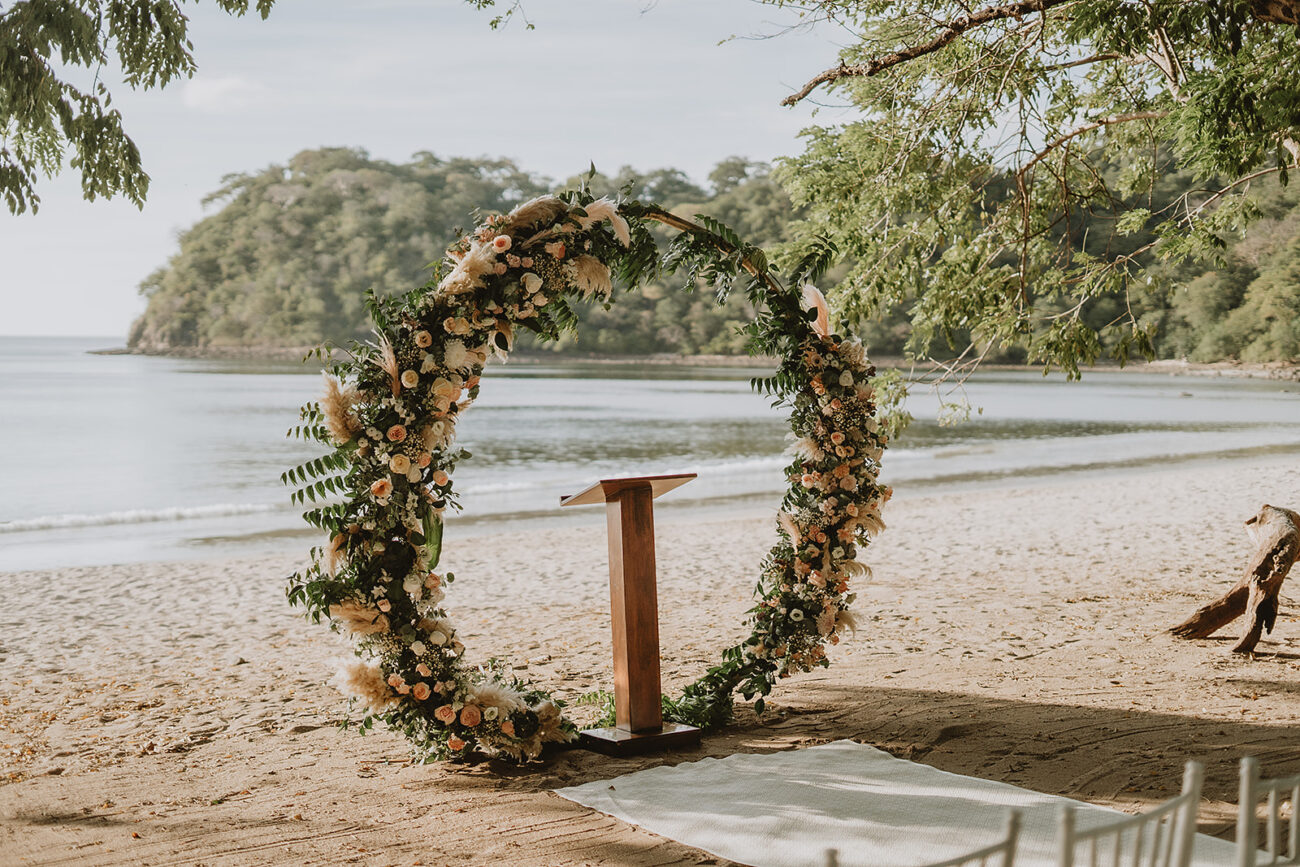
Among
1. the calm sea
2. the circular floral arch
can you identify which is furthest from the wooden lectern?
the calm sea

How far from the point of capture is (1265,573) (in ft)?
23.6

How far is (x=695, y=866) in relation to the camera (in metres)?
4.02

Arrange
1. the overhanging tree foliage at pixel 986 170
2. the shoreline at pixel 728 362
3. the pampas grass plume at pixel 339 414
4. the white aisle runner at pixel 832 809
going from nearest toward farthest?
the white aisle runner at pixel 832 809, the pampas grass plume at pixel 339 414, the overhanging tree foliage at pixel 986 170, the shoreline at pixel 728 362

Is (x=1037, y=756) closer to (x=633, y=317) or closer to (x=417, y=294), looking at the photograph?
(x=417, y=294)

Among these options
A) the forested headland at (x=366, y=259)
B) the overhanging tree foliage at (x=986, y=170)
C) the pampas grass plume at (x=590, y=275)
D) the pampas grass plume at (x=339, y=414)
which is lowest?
the pampas grass plume at (x=339, y=414)

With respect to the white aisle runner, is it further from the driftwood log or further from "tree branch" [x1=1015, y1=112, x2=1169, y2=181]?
"tree branch" [x1=1015, y1=112, x2=1169, y2=181]

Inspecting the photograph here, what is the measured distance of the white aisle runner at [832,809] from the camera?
4.06m

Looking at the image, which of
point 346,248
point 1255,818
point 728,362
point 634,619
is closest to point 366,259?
point 346,248

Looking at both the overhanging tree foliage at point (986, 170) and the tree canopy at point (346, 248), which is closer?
the overhanging tree foliage at point (986, 170)

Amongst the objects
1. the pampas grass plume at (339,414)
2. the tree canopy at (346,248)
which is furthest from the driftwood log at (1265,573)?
the tree canopy at (346,248)

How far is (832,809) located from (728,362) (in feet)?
278

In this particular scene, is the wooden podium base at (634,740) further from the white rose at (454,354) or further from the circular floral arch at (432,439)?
the white rose at (454,354)

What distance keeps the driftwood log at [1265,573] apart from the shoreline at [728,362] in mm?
53371

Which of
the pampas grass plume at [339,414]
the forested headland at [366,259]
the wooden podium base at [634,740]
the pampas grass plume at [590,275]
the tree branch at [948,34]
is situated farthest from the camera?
the forested headland at [366,259]
